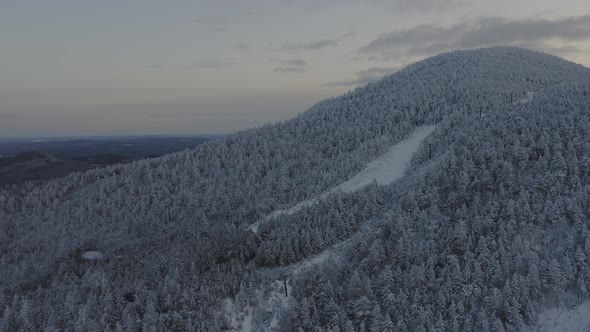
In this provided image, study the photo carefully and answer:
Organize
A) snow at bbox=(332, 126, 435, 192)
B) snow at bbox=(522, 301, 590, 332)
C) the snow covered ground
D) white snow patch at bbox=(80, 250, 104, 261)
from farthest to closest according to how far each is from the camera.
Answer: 1. snow at bbox=(332, 126, 435, 192)
2. white snow patch at bbox=(80, 250, 104, 261)
3. the snow covered ground
4. snow at bbox=(522, 301, 590, 332)

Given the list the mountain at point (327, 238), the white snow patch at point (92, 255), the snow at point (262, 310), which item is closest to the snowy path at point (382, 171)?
the mountain at point (327, 238)

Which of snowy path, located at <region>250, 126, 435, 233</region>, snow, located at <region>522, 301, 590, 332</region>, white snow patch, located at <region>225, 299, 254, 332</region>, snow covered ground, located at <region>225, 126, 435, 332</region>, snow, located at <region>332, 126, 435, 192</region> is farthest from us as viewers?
snow, located at <region>332, 126, 435, 192</region>

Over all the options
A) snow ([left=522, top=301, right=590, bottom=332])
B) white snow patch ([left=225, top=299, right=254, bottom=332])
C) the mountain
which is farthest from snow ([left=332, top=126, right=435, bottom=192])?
snow ([left=522, top=301, right=590, bottom=332])

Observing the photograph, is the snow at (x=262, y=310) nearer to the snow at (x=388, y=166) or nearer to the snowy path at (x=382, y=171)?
the snowy path at (x=382, y=171)

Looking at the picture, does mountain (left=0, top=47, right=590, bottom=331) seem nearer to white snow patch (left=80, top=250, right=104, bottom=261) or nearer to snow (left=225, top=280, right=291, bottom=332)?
snow (left=225, top=280, right=291, bottom=332)

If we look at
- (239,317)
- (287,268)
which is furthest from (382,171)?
(239,317)

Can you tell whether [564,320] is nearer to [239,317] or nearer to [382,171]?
[239,317]
